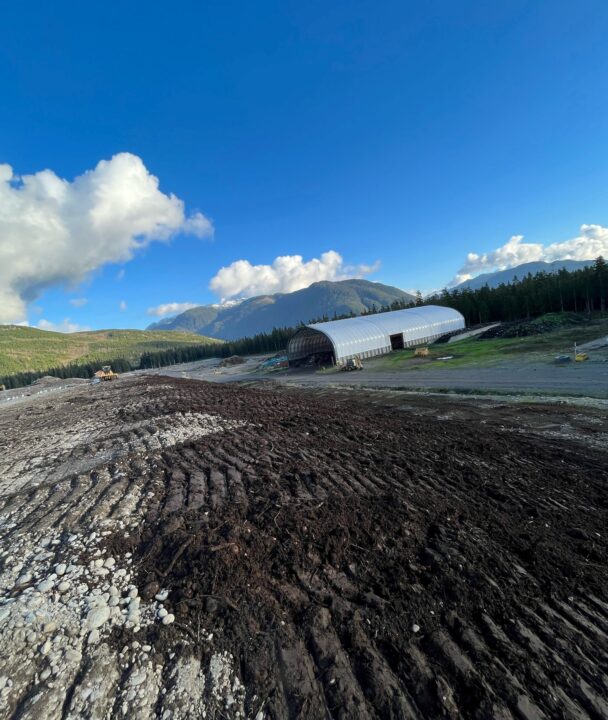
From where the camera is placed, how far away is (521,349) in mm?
29859

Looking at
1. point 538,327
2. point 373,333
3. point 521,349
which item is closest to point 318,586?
point 521,349

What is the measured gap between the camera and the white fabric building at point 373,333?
42.5m

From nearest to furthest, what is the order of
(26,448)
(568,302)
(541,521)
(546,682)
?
(546,682)
(541,521)
(26,448)
(568,302)

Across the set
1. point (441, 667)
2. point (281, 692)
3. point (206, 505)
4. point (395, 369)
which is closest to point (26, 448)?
point (206, 505)

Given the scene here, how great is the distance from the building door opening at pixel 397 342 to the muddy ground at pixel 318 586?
119ft

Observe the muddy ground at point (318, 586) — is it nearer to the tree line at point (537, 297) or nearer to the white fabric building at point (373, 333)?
the white fabric building at point (373, 333)

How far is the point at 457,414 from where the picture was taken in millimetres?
13875

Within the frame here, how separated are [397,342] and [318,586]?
1732 inches

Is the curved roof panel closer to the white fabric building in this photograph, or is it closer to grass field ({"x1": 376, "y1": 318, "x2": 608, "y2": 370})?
the white fabric building

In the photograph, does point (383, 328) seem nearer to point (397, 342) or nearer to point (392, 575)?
point (397, 342)

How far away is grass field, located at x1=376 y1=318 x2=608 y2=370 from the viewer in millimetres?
27128

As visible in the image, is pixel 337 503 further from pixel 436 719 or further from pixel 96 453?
pixel 96 453

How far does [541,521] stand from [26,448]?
19.2 m

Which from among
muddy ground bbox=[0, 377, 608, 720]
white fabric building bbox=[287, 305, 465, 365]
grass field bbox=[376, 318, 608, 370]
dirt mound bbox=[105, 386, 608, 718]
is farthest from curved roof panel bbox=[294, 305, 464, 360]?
dirt mound bbox=[105, 386, 608, 718]
